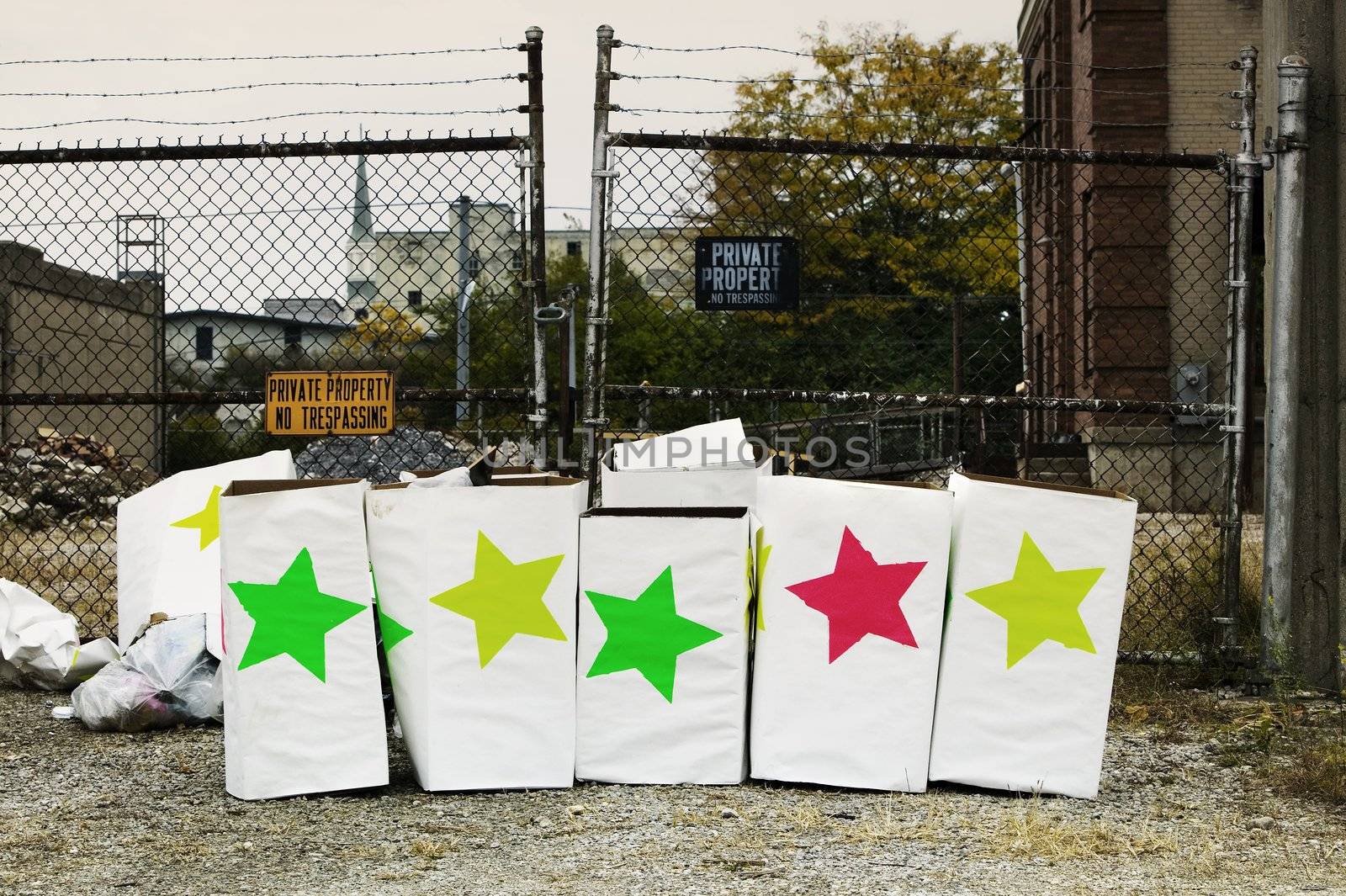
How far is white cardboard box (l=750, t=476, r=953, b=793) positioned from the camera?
4227 millimetres

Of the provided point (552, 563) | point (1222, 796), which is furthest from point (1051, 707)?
point (552, 563)

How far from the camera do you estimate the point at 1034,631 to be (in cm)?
425

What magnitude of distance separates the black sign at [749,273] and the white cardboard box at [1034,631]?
4.96 feet

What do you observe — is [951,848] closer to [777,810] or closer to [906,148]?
[777,810]

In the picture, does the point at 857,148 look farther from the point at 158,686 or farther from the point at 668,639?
the point at 158,686

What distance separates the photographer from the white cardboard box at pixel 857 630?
13.9ft

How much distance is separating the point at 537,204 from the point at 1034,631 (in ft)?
8.44

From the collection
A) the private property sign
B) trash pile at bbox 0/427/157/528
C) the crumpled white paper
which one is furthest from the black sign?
trash pile at bbox 0/427/157/528

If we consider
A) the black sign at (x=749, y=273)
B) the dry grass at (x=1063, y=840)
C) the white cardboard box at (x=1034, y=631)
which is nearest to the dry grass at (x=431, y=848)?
the dry grass at (x=1063, y=840)

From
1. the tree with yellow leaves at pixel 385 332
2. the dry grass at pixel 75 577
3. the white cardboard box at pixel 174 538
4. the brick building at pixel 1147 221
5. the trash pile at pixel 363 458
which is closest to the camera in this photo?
the white cardboard box at pixel 174 538

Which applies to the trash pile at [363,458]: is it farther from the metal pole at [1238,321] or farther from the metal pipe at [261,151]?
the metal pole at [1238,321]

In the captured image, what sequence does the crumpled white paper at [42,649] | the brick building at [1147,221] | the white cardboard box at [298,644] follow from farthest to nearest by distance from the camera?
the brick building at [1147,221] → the crumpled white paper at [42,649] → the white cardboard box at [298,644]

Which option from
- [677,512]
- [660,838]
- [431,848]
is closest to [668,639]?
[677,512]

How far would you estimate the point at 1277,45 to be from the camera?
5.90 m
